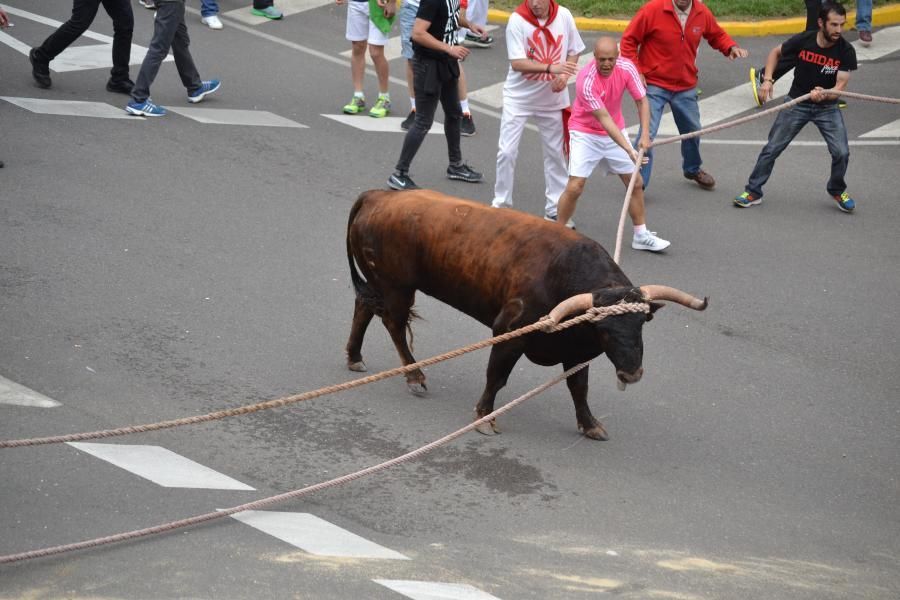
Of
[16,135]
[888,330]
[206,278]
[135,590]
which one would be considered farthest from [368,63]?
[135,590]

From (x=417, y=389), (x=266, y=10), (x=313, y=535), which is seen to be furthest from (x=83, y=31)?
(x=313, y=535)

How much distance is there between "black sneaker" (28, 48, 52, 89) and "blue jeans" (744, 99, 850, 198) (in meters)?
7.37

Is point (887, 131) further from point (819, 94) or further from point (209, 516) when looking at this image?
point (209, 516)

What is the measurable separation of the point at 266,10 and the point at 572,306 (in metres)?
10.9

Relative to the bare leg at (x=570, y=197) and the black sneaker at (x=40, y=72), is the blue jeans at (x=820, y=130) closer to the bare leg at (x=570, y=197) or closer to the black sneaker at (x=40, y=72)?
the bare leg at (x=570, y=197)

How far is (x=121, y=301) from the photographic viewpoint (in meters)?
8.62

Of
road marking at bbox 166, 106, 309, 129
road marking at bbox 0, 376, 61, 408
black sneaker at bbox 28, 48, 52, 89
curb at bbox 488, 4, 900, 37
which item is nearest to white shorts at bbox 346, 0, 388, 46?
road marking at bbox 166, 106, 309, 129

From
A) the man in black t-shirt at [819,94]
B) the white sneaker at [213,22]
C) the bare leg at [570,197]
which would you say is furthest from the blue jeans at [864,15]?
the white sneaker at [213,22]

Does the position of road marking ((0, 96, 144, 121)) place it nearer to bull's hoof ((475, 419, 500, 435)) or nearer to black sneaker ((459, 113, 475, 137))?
black sneaker ((459, 113, 475, 137))

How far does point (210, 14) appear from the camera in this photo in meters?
15.7

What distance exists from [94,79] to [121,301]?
5.68 m

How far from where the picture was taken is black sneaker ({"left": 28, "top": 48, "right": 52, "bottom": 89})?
12.9 meters

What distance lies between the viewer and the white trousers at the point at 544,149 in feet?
34.9

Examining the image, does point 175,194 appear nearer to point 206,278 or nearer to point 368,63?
point 206,278
